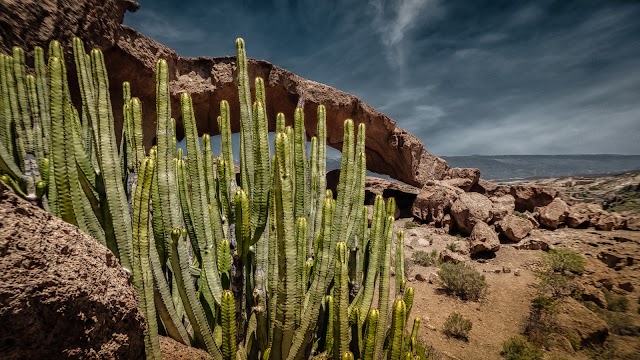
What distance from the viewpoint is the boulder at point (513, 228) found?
11844 millimetres

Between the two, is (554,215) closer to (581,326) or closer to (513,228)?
(513,228)

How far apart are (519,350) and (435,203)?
30.8 ft

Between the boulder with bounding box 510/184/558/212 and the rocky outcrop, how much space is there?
8.71ft

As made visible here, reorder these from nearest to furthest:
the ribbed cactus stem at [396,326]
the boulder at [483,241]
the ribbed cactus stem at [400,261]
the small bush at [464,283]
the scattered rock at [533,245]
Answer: the ribbed cactus stem at [396,326] → the ribbed cactus stem at [400,261] → the small bush at [464,283] → the boulder at [483,241] → the scattered rock at [533,245]

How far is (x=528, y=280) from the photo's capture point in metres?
8.88

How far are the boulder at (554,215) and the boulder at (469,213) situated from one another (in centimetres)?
299

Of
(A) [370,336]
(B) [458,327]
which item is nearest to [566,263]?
(B) [458,327]

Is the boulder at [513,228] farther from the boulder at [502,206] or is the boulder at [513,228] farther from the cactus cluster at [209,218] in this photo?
the cactus cluster at [209,218]

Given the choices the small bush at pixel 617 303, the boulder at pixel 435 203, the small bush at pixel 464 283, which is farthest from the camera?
the boulder at pixel 435 203

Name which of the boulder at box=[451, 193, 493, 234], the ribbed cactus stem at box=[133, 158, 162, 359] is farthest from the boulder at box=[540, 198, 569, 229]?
the ribbed cactus stem at box=[133, 158, 162, 359]

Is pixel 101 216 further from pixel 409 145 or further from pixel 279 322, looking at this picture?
pixel 409 145

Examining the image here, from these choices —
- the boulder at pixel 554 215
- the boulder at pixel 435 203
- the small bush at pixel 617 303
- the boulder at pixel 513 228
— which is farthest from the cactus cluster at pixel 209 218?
the boulder at pixel 554 215

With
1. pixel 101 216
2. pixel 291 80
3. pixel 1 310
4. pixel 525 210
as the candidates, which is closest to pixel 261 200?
pixel 101 216

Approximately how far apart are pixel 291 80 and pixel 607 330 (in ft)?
42.4
